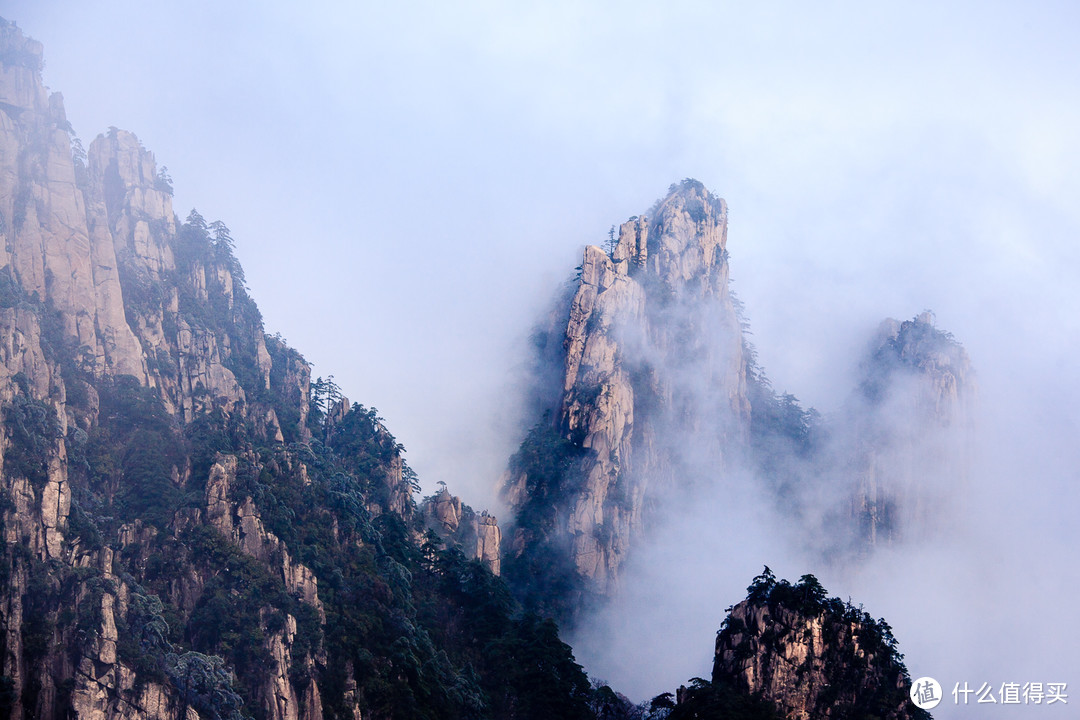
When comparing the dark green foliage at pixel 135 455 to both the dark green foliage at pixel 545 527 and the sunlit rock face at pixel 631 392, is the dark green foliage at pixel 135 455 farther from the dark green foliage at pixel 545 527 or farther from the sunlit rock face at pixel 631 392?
the sunlit rock face at pixel 631 392

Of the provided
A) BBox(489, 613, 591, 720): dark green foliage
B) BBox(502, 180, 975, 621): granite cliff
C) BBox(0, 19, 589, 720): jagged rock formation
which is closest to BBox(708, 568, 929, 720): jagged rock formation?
BBox(489, 613, 591, 720): dark green foliage

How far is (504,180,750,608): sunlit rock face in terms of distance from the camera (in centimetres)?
11800

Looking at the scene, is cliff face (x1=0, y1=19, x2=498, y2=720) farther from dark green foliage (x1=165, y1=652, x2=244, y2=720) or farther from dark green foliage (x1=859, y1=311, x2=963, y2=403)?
dark green foliage (x1=859, y1=311, x2=963, y2=403)

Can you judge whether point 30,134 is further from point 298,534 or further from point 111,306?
point 298,534

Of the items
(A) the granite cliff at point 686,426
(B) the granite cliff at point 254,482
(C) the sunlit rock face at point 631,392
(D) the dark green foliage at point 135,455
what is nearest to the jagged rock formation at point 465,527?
(B) the granite cliff at point 254,482

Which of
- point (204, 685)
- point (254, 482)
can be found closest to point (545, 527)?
point (254, 482)

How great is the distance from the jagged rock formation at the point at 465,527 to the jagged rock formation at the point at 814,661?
97.5ft

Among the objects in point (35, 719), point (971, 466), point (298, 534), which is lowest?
point (35, 719)

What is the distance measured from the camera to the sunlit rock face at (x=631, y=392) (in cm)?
11800

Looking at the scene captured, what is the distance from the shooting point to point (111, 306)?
91.3 meters

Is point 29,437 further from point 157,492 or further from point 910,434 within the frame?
point 910,434

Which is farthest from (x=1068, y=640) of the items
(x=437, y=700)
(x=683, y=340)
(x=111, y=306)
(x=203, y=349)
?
(x=111, y=306)

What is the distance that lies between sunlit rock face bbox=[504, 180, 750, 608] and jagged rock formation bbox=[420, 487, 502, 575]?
5275 millimetres

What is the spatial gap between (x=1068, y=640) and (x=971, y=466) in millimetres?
22796
